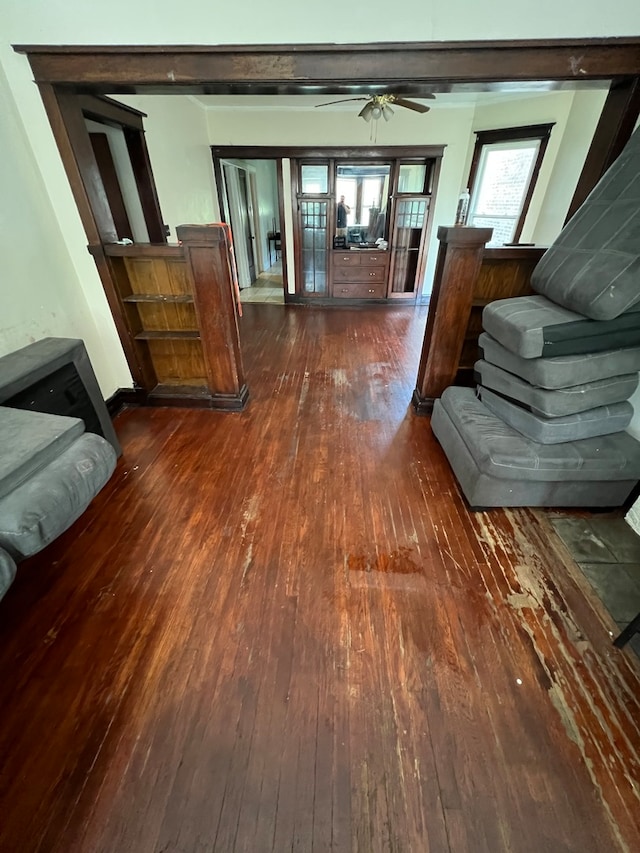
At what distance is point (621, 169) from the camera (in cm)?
166

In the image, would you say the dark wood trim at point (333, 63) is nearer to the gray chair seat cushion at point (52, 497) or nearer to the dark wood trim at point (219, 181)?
the gray chair seat cushion at point (52, 497)

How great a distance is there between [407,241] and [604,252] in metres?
Result: 4.54

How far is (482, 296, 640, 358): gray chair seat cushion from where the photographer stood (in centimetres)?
158

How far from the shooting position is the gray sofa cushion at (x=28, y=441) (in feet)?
3.88

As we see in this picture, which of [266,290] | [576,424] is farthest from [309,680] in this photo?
[266,290]

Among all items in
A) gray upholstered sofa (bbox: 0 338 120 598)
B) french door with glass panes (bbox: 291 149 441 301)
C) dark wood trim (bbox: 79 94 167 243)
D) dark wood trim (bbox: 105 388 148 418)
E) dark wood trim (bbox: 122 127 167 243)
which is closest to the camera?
gray upholstered sofa (bbox: 0 338 120 598)

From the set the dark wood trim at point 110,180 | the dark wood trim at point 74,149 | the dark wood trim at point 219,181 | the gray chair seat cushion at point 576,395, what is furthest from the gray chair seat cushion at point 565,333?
the dark wood trim at point 219,181

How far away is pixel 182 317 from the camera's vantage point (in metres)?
2.76

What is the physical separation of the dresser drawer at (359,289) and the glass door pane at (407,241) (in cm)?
22

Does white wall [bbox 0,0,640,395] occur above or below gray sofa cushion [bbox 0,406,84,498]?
above

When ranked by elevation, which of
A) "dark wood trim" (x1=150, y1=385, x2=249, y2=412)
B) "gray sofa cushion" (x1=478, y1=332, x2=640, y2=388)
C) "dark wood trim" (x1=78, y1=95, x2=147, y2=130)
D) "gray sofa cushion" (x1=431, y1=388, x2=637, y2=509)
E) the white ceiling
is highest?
the white ceiling

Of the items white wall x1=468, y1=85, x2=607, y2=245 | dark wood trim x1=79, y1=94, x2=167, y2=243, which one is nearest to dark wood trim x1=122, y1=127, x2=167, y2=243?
dark wood trim x1=79, y1=94, x2=167, y2=243

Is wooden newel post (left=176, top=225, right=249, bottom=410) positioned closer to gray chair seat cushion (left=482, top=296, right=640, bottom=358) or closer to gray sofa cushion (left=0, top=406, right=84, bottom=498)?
gray sofa cushion (left=0, top=406, right=84, bottom=498)

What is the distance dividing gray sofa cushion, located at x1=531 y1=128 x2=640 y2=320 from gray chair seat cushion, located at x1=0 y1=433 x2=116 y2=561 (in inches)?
85.6
